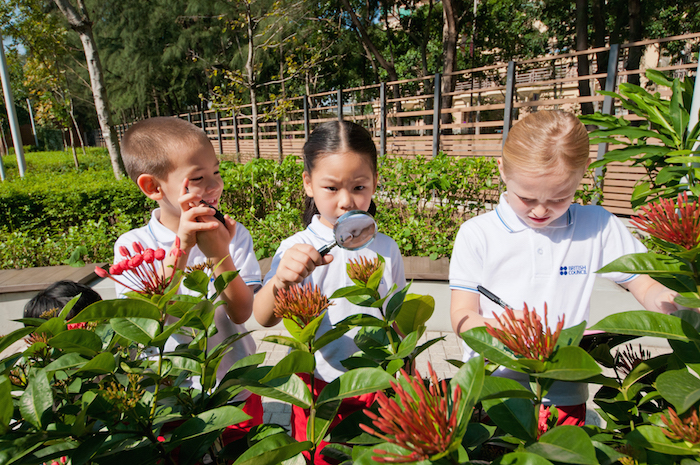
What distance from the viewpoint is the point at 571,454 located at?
52 centimetres

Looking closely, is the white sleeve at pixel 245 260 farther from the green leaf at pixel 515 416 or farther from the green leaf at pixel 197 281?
the green leaf at pixel 515 416

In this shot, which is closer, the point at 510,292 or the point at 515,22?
the point at 510,292

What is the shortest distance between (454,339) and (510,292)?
2.93 metres

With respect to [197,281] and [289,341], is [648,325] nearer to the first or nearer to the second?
[289,341]

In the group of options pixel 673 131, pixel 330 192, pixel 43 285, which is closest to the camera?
pixel 330 192

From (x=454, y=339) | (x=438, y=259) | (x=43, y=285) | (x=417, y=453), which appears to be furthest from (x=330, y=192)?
(x=43, y=285)

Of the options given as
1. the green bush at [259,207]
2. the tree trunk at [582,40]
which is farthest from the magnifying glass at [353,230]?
the tree trunk at [582,40]

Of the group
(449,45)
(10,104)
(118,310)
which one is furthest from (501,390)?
(449,45)

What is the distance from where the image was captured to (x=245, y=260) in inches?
71.5

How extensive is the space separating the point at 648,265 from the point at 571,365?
28 cm

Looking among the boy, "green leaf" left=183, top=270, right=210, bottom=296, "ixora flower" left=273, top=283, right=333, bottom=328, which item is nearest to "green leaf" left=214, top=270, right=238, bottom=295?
"green leaf" left=183, top=270, right=210, bottom=296

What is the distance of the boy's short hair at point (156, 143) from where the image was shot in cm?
171

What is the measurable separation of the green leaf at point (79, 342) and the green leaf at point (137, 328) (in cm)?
5

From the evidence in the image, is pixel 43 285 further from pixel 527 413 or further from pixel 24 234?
pixel 527 413
